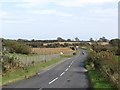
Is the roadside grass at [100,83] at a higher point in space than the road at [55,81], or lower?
higher

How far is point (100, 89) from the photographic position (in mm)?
21500

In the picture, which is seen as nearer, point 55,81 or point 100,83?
point 100,83

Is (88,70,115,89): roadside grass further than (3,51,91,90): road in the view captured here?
No

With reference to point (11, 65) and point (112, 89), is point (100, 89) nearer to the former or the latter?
point (112, 89)

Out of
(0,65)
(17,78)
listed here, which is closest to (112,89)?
(17,78)

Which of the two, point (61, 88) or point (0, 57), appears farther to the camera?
point (0, 57)

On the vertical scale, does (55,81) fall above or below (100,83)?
below

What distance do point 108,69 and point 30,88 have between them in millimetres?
9156

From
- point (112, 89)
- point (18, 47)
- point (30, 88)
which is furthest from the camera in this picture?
point (18, 47)

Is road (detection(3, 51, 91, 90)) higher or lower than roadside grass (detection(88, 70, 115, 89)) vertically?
lower

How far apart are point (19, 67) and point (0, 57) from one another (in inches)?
132

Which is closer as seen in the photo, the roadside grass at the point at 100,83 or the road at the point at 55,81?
the roadside grass at the point at 100,83

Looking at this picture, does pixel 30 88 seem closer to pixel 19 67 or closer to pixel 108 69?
pixel 108 69

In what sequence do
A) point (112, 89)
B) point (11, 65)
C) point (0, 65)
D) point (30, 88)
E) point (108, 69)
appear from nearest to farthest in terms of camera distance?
1. point (112, 89)
2. point (30, 88)
3. point (108, 69)
4. point (0, 65)
5. point (11, 65)
